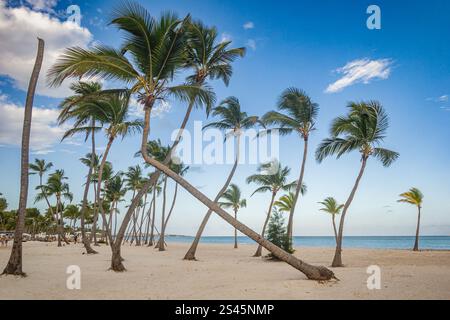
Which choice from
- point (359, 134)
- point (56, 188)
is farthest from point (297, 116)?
point (56, 188)

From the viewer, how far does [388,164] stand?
620 inches

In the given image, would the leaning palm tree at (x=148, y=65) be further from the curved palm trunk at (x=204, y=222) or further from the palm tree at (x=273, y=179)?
the palm tree at (x=273, y=179)

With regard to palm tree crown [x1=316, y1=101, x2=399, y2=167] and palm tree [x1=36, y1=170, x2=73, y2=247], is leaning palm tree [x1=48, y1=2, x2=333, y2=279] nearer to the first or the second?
palm tree crown [x1=316, y1=101, x2=399, y2=167]

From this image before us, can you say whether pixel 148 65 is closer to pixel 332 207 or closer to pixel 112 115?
pixel 112 115

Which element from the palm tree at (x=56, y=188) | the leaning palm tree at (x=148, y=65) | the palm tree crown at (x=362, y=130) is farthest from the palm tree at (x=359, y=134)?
the palm tree at (x=56, y=188)

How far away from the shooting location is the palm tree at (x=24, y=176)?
358 inches

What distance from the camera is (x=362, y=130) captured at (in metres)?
14.6

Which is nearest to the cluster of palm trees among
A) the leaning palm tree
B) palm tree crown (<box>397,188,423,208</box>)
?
the leaning palm tree

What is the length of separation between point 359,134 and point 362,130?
0.24 m

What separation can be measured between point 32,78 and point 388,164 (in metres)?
16.8

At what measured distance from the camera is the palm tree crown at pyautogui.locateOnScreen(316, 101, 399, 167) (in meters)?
14.6

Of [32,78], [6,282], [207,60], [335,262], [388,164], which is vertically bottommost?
[335,262]
